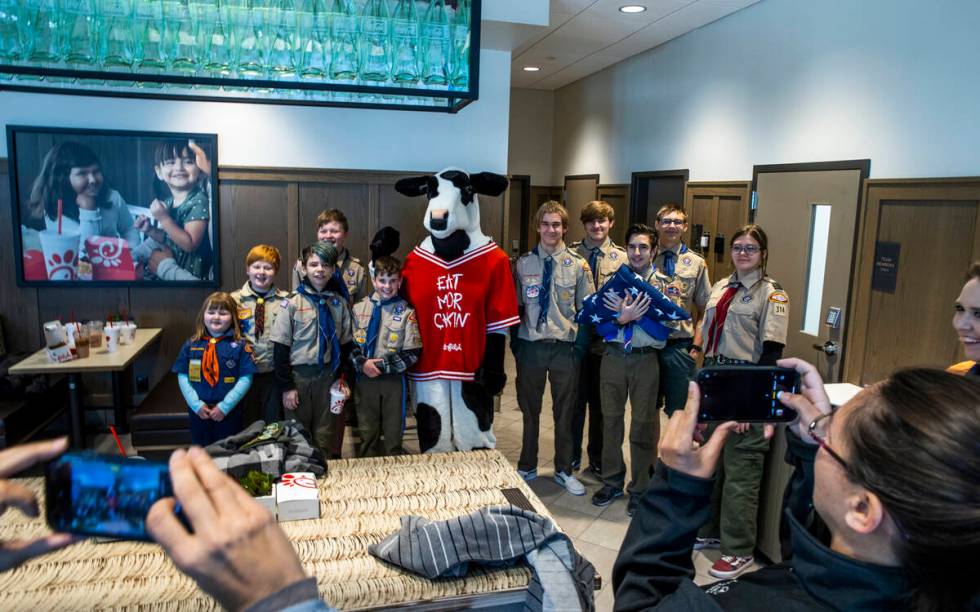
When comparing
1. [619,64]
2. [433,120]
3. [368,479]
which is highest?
[619,64]

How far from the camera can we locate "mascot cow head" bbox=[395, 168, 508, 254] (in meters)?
3.13

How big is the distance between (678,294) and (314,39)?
2456 mm

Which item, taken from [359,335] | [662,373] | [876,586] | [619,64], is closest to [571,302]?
[662,373]

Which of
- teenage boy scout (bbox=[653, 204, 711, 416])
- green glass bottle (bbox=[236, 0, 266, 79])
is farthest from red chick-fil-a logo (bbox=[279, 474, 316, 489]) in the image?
teenage boy scout (bbox=[653, 204, 711, 416])

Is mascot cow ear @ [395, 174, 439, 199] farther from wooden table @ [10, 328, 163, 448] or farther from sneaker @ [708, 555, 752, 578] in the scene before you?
sneaker @ [708, 555, 752, 578]

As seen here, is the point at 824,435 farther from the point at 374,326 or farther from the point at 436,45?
the point at 374,326

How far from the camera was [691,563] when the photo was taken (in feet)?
3.31

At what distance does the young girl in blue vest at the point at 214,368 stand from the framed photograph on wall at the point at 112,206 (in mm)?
1305

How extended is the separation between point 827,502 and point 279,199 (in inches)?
154

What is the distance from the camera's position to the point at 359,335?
10.4 ft

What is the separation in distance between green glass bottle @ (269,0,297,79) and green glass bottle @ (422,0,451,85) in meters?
0.33

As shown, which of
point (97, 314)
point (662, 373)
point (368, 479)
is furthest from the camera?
point (97, 314)

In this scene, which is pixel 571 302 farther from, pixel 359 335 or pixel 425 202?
pixel 425 202

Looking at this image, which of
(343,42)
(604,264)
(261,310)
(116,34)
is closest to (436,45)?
(343,42)
